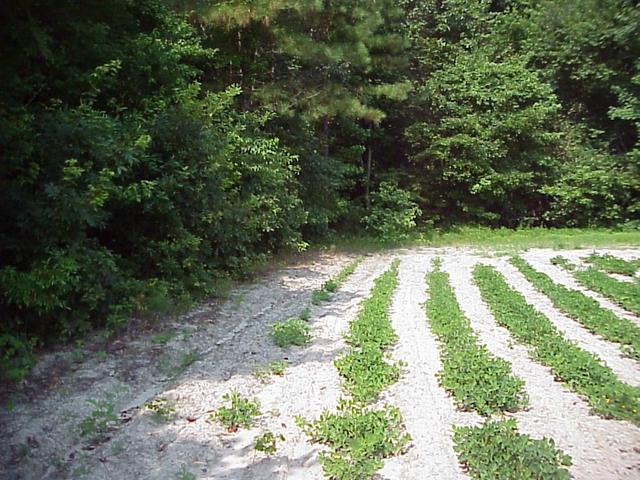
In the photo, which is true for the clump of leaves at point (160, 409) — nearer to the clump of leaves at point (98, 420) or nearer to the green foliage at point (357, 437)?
the clump of leaves at point (98, 420)

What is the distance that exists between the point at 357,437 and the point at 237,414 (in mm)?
941

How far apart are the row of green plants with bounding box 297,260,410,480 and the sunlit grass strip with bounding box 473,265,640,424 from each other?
4.30 ft

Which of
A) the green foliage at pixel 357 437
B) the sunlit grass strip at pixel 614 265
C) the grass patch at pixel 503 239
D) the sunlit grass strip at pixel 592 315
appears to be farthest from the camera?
the grass patch at pixel 503 239

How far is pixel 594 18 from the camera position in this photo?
53.6 feet

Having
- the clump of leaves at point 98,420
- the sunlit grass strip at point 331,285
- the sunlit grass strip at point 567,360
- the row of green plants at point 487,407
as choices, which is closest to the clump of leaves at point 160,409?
the clump of leaves at point 98,420

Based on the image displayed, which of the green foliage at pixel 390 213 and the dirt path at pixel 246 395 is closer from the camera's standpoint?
the dirt path at pixel 246 395

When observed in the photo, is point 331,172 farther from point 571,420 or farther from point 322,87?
point 571,420

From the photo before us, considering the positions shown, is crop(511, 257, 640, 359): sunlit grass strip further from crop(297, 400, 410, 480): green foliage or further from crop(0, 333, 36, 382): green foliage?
Result: crop(0, 333, 36, 382): green foliage

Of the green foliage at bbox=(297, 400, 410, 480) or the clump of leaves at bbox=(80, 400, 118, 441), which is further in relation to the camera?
the clump of leaves at bbox=(80, 400, 118, 441)

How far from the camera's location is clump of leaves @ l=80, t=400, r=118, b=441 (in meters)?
3.61

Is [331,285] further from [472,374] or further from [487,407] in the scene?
[487,407]

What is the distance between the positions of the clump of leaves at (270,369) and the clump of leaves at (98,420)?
3.90 ft

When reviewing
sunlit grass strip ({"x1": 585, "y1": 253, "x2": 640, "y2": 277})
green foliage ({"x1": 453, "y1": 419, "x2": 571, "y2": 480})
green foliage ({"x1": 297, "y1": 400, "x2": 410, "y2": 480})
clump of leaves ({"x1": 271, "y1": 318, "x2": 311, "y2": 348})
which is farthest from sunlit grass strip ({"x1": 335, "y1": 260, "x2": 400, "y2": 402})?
sunlit grass strip ({"x1": 585, "y1": 253, "x2": 640, "y2": 277})

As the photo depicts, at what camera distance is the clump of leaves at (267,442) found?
329 cm
